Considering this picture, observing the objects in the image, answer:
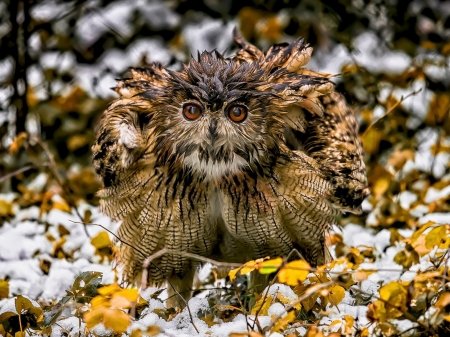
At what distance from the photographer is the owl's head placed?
328cm

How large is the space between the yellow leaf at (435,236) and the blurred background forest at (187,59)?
2379 mm

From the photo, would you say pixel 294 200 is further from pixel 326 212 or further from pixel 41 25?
pixel 41 25

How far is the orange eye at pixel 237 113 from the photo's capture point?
327 cm

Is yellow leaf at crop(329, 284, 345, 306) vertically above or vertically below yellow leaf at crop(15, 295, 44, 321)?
above

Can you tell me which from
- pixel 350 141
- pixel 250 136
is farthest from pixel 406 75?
pixel 250 136

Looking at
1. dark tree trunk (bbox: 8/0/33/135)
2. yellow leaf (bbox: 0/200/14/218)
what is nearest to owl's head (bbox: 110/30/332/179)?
yellow leaf (bbox: 0/200/14/218)

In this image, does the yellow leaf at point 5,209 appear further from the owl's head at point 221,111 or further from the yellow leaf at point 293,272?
the yellow leaf at point 293,272

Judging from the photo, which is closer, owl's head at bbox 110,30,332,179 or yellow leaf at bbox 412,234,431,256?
yellow leaf at bbox 412,234,431,256

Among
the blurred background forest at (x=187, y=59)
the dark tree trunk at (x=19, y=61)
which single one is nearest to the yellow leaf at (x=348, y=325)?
the blurred background forest at (x=187, y=59)

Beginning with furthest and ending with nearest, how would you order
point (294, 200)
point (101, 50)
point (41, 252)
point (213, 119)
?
point (101, 50), point (41, 252), point (294, 200), point (213, 119)

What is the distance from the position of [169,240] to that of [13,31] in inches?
105

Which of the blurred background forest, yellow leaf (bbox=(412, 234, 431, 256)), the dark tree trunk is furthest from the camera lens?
the blurred background forest

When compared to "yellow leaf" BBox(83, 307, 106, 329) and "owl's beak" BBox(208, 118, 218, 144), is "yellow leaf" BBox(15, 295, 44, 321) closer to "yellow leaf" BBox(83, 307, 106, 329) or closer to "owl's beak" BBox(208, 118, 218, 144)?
"yellow leaf" BBox(83, 307, 106, 329)

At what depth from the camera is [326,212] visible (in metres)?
3.59
